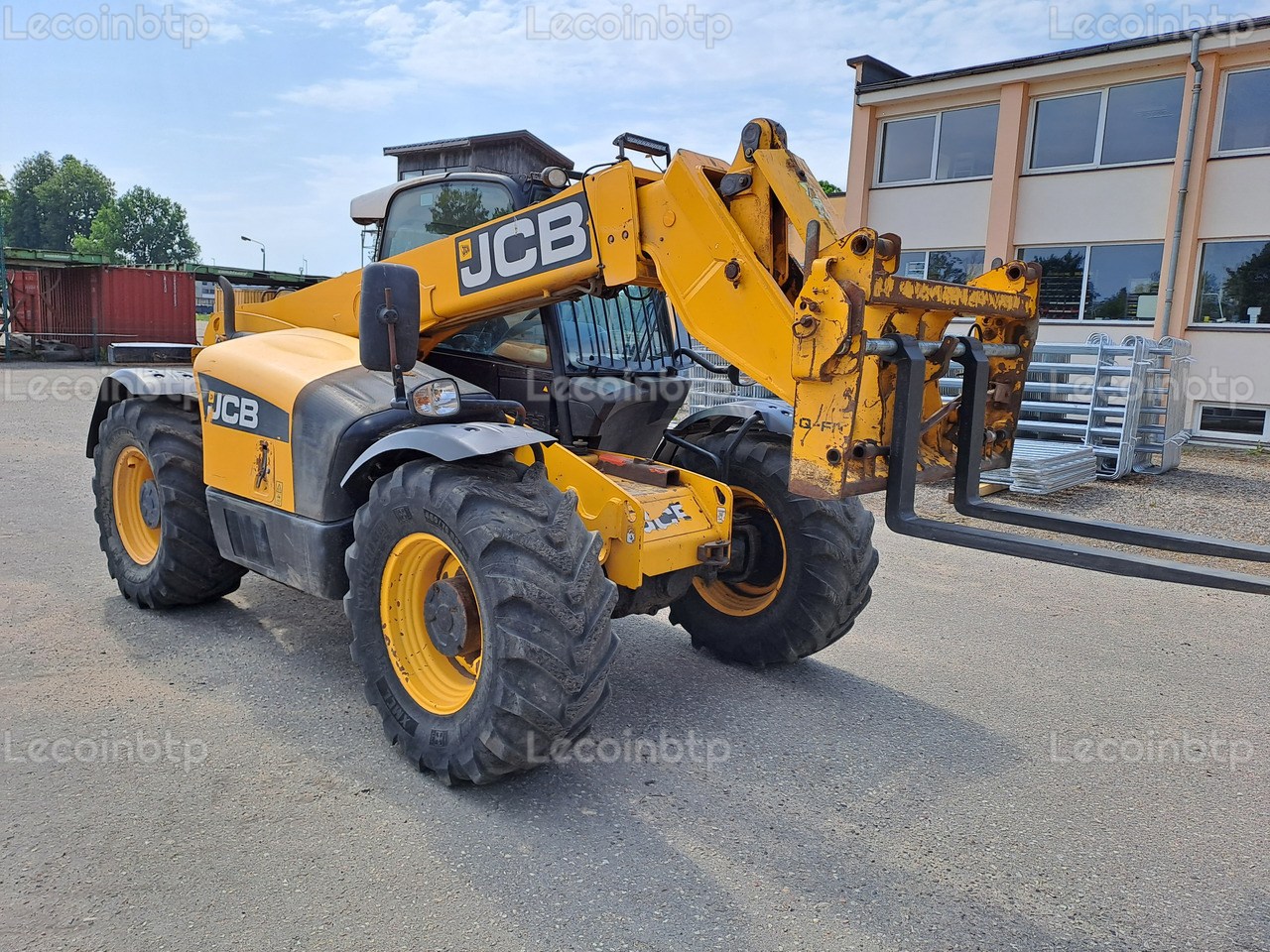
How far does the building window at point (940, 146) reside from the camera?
57.8 feet

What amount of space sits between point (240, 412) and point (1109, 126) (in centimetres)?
1647

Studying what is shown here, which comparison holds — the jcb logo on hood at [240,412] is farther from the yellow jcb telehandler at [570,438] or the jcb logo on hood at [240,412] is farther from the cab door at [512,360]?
the cab door at [512,360]

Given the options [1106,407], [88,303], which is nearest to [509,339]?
[1106,407]

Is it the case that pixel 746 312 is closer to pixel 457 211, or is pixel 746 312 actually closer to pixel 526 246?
pixel 526 246

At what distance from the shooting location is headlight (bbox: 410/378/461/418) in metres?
3.79

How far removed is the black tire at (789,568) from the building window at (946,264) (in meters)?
14.3

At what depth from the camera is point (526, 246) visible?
13.4 feet

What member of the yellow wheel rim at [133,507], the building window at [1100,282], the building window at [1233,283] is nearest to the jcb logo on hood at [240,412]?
the yellow wheel rim at [133,507]

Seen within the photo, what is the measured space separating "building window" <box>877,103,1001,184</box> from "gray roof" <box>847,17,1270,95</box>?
772 millimetres

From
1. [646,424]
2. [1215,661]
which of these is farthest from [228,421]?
[1215,661]

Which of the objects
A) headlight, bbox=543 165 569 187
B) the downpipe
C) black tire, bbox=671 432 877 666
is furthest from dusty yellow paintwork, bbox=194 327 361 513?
the downpipe

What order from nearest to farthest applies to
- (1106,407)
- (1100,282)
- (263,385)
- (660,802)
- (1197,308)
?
(660,802)
(263,385)
(1106,407)
(1197,308)
(1100,282)

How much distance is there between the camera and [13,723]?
3.84 meters

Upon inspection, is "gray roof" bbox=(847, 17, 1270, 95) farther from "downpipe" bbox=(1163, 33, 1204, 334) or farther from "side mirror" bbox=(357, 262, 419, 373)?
"side mirror" bbox=(357, 262, 419, 373)
